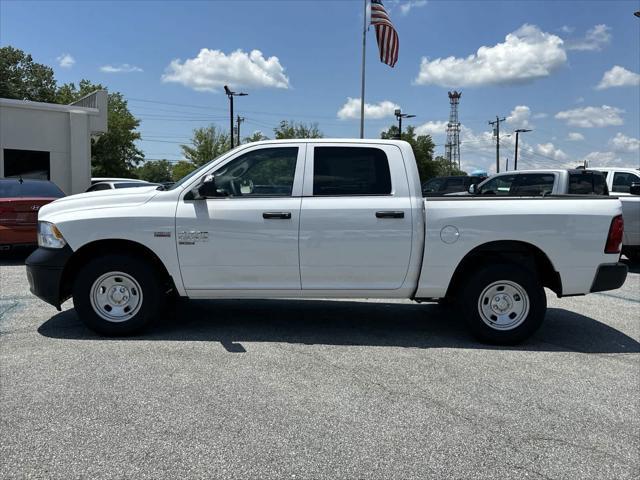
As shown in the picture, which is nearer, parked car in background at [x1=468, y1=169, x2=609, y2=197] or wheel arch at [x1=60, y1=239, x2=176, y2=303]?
wheel arch at [x1=60, y1=239, x2=176, y2=303]

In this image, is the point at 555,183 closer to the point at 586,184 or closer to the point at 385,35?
the point at 586,184

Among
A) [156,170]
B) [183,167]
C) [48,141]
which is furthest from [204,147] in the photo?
[156,170]

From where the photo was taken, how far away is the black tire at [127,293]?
5.23 meters

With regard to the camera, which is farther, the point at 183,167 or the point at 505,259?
the point at 183,167

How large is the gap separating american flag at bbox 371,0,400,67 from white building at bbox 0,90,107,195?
1130cm

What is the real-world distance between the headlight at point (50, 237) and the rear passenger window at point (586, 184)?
8.09 meters

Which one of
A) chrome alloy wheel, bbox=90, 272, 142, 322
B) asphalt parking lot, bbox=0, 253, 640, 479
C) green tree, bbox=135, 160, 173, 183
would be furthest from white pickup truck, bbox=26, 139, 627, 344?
green tree, bbox=135, 160, 173, 183

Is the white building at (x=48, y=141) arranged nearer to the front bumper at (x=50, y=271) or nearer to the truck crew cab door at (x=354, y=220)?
the front bumper at (x=50, y=271)

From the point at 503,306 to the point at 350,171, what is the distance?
6.58 ft

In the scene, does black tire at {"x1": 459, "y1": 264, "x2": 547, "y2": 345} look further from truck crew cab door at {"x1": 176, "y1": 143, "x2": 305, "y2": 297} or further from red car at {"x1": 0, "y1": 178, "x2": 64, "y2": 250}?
red car at {"x1": 0, "y1": 178, "x2": 64, "y2": 250}

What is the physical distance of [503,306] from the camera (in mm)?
5387

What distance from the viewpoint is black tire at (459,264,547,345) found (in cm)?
529

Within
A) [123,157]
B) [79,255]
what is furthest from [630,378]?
[123,157]

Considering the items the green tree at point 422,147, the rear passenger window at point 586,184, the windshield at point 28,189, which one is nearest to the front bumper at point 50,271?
the windshield at point 28,189
